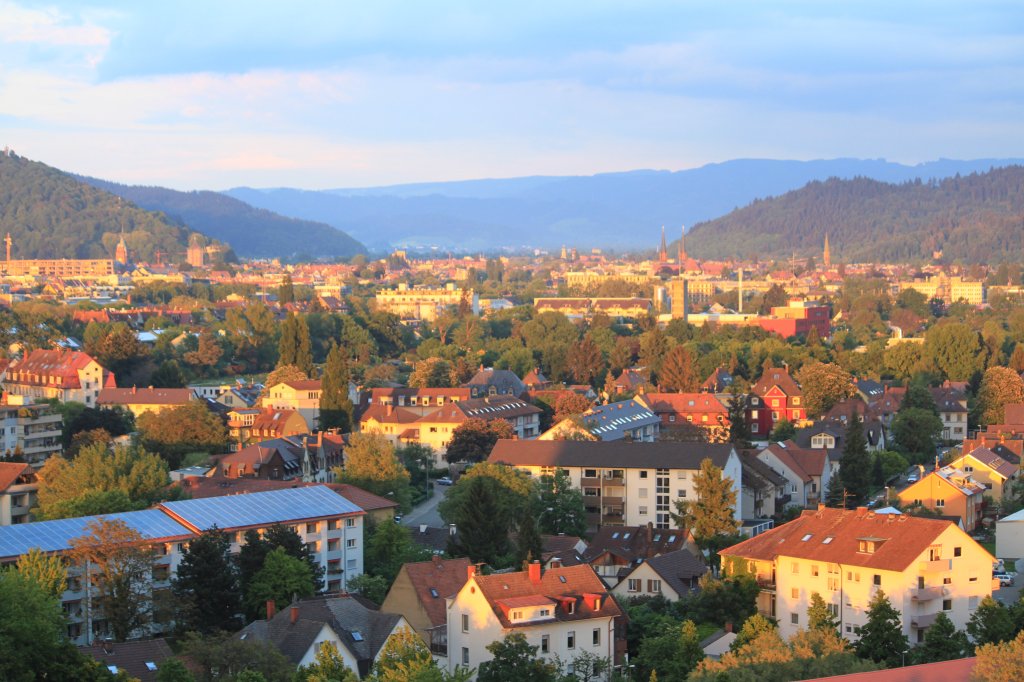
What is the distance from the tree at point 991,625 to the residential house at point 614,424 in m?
18.7

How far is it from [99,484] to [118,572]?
774 cm

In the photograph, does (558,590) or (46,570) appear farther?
(558,590)

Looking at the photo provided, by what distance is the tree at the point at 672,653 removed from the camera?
20984 mm

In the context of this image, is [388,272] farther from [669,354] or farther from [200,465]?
[200,465]

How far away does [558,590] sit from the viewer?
Answer: 72.5ft

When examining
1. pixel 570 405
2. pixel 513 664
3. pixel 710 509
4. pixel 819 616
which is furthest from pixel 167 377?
pixel 513 664

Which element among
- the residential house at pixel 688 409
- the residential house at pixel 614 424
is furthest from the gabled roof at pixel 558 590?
the residential house at pixel 688 409

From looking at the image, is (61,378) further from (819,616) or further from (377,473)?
(819,616)

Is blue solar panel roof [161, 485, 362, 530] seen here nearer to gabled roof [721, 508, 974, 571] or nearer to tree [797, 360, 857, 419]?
gabled roof [721, 508, 974, 571]

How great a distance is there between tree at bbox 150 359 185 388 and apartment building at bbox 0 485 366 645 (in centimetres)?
2671

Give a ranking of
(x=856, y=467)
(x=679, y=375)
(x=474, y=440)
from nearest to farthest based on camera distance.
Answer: (x=856, y=467), (x=474, y=440), (x=679, y=375)

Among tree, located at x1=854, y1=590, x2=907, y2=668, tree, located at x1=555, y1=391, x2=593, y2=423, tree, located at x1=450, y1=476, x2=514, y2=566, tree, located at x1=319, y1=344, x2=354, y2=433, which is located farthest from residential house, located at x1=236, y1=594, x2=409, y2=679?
tree, located at x1=555, y1=391, x2=593, y2=423

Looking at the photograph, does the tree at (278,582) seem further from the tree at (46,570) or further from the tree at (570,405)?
the tree at (570,405)

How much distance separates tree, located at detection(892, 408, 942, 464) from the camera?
151 ft
